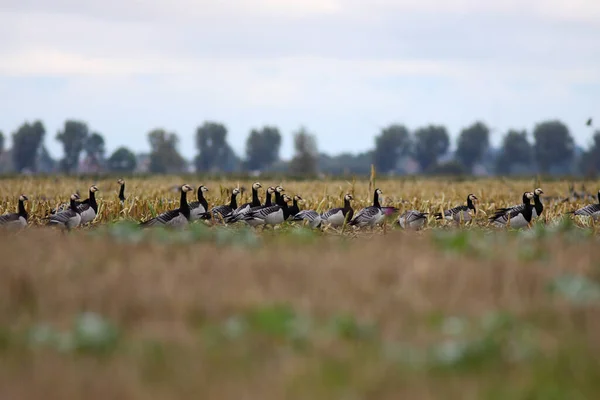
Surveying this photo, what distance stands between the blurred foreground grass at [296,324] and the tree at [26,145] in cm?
17957

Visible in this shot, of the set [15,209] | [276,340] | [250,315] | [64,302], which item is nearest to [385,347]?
[276,340]

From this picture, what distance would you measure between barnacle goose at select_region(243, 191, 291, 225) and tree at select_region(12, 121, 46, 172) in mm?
169227

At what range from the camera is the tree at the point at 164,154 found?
183 metres

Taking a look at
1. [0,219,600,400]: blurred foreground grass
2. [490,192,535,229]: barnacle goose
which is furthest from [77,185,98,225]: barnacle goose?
[490,192,535,229]: barnacle goose

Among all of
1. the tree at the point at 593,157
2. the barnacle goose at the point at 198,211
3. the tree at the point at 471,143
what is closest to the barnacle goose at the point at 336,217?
the barnacle goose at the point at 198,211

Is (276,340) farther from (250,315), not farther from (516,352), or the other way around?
(516,352)

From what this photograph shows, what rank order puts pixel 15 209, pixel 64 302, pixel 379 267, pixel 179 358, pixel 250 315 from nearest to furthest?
pixel 179 358, pixel 250 315, pixel 64 302, pixel 379 267, pixel 15 209

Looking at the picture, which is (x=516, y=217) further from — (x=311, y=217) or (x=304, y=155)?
(x=304, y=155)

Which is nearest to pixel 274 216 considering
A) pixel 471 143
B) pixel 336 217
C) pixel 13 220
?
pixel 336 217

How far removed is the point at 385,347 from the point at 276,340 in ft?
3.38

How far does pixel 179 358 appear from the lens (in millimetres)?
7762

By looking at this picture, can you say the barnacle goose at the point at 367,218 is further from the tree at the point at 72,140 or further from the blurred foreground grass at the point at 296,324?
the tree at the point at 72,140

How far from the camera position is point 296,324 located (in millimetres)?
8523

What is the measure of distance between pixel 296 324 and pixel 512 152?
189345 millimetres
